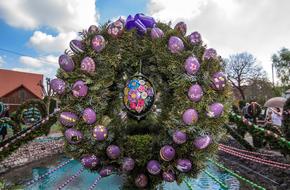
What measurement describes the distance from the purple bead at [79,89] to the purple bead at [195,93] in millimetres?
1534

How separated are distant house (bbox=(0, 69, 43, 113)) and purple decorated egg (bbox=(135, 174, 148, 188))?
1154 inches

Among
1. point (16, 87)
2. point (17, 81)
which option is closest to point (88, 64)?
point (16, 87)

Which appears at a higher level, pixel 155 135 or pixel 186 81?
pixel 186 81

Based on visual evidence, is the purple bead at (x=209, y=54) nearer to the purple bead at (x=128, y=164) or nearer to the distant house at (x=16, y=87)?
the purple bead at (x=128, y=164)

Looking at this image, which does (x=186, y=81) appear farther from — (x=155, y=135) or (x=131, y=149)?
(x=131, y=149)

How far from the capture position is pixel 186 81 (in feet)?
16.0

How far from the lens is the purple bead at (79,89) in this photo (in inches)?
194

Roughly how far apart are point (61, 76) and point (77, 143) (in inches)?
41.7

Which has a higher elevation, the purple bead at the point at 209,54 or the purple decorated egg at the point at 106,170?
the purple bead at the point at 209,54

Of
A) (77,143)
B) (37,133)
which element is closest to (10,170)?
(37,133)

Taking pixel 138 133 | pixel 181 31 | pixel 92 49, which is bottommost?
pixel 138 133

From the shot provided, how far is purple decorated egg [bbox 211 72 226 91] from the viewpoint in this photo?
4840 millimetres

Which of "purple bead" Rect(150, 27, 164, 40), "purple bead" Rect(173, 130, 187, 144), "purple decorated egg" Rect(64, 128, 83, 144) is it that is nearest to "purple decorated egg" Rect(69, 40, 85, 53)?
"purple bead" Rect(150, 27, 164, 40)

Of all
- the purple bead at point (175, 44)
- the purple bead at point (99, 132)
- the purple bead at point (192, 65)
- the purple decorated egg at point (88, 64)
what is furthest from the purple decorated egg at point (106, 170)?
the purple bead at point (175, 44)
